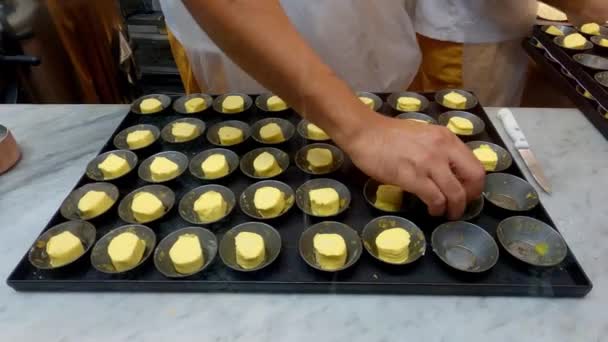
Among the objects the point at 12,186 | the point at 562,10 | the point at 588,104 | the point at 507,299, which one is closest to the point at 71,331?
the point at 12,186

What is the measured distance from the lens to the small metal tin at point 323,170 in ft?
2.88

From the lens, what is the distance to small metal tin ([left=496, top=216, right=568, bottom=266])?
27.0 inches

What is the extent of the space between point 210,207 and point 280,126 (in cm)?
29

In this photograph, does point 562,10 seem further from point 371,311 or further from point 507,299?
point 371,311

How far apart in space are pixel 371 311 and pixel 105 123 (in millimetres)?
789

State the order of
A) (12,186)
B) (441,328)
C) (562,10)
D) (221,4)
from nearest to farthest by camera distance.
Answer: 1. (441,328)
2. (221,4)
3. (12,186)
4. (562,10)

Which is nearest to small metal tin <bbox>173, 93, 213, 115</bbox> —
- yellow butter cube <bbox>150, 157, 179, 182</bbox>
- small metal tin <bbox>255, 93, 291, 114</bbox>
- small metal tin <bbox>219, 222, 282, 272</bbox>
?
small metal tin <bbox>255, 93, 291, 114</bbox>

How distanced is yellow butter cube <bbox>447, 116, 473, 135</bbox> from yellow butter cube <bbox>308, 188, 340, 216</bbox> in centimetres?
36

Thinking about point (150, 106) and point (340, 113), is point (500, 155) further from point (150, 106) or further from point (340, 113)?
point (150, 106)

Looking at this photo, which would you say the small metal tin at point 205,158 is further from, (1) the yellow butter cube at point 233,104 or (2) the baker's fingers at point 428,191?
(2) the baker's fingers at point 428,191

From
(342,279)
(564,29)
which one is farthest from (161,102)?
(564,29)

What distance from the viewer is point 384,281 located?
658 millimetres

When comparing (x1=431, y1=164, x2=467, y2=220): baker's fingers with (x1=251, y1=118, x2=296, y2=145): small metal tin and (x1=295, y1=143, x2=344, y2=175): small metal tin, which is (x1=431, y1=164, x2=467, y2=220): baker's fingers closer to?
(x1=295, y1=143, x2=344, y2=175): small metal tin

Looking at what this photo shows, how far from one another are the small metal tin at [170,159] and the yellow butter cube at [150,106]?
18 centimetres
